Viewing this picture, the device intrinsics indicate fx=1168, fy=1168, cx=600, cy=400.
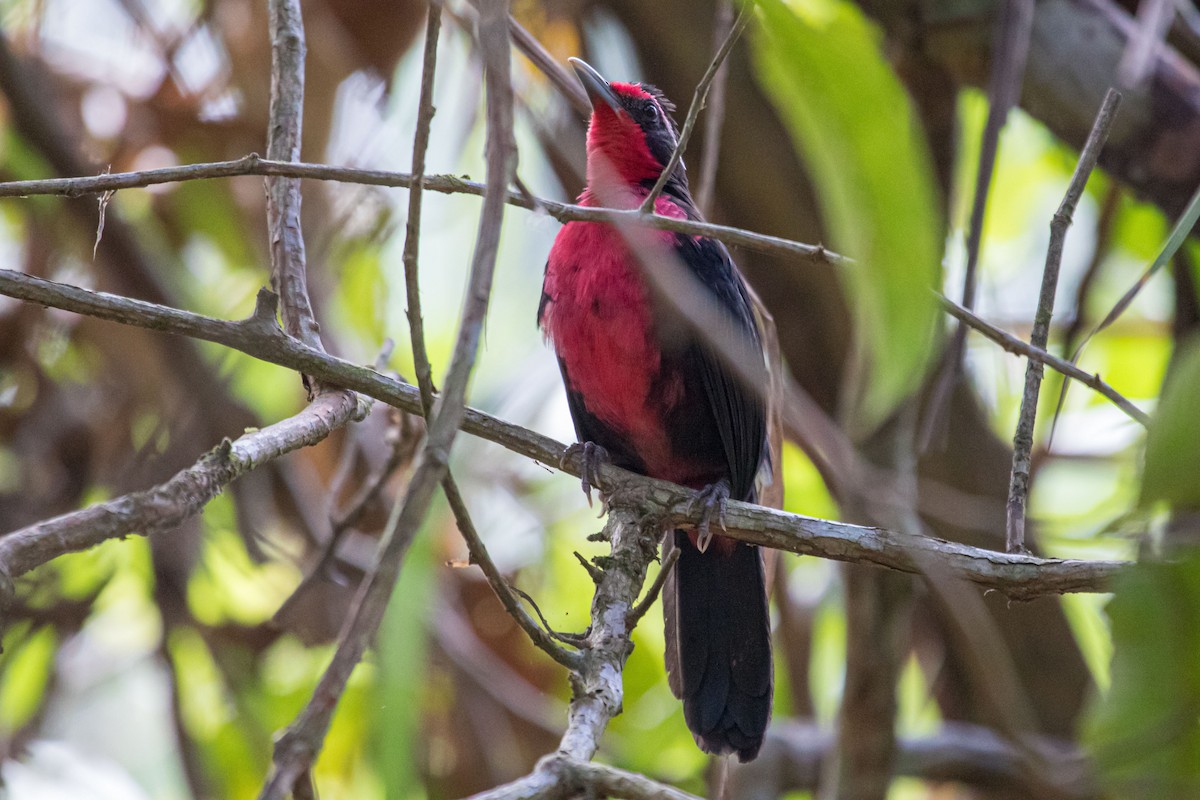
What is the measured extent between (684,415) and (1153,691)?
2100 mm

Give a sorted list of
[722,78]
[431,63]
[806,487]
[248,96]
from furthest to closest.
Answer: [806,487], [248,96], [722,78], [431,63]

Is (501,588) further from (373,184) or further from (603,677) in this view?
(373,184)

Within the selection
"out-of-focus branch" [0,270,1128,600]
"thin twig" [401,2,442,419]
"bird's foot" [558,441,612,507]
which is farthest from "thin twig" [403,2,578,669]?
"bird's foot" [558,441,612,507]

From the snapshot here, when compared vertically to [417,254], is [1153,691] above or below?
below

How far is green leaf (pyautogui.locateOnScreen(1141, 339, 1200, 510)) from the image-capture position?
109 cm

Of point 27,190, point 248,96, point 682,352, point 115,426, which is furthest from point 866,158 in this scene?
point 115,426

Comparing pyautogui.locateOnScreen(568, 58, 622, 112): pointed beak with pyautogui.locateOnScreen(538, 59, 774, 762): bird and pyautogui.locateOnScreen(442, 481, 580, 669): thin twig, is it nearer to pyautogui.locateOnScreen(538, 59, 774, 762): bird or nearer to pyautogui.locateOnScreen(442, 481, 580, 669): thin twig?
pyautogui.locateOnScreen(538, 59, 774, 762): bird

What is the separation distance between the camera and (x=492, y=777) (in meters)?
3.91

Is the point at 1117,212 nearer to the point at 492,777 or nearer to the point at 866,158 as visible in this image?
the point at 492,777

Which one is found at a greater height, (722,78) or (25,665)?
(722,78)

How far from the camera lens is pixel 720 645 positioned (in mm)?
3307

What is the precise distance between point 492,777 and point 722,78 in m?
2.36

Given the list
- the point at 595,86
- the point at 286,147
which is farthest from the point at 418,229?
the point at 595,86

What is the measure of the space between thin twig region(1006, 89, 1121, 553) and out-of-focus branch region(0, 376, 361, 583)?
1.13m
